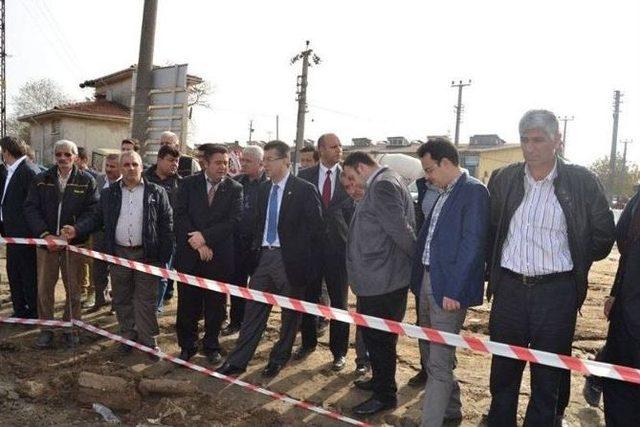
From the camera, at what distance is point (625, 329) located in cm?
298

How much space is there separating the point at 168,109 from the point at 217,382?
548 centimetres

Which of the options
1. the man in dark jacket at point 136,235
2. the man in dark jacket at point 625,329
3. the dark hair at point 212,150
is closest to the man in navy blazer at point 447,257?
the man in dark jacket at point 625,329

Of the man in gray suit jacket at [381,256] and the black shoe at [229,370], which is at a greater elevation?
the man in gray suit jacket at [381,256]

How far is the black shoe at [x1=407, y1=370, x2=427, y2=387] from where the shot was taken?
14.8ft

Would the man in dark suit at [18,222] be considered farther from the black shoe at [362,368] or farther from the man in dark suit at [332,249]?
the black shoe at [362,368]

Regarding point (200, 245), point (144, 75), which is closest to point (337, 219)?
point (200, 245)

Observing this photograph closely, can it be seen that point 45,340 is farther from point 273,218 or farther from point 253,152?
point 253,152

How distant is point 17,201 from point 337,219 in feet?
11.3

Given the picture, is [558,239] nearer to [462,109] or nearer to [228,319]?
[228,319]

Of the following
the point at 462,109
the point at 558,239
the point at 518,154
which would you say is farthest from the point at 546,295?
the point at 518,154

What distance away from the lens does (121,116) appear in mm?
32312

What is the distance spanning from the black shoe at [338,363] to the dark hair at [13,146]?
400 centimetres

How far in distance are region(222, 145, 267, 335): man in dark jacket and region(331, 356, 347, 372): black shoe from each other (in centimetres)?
131

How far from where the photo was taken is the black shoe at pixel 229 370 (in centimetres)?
447
